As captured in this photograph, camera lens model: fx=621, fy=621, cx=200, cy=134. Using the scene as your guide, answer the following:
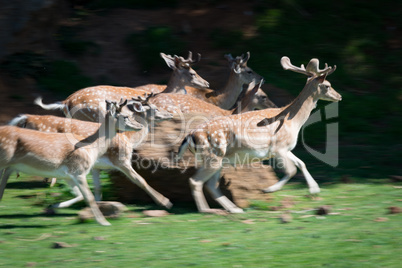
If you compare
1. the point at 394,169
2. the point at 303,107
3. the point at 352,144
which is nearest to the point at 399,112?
the point at 352,144

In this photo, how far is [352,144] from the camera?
1109 centimetres

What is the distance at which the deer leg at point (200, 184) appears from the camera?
300 inches

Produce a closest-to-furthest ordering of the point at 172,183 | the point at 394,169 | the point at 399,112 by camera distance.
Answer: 1. the point at 172,183
2. the point at 394,169
3. the point at 399,112

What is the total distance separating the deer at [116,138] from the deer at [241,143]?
597 mm

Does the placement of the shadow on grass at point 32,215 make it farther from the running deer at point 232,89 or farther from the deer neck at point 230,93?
the deer neck at point 230,93

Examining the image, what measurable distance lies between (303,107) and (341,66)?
5526mm

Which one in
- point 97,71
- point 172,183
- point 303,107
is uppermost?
point 97,71

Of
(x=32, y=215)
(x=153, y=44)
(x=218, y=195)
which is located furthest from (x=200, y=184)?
(x=153, y=44)

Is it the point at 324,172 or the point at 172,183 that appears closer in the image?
the point at 172,183

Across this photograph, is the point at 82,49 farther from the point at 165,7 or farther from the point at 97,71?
the point at 165,7

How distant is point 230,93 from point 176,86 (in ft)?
3.55

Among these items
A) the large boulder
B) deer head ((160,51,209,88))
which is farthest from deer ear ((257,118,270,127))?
deer head ((160,51,209,88))

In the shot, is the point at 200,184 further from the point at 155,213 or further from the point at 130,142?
the point at 130,142

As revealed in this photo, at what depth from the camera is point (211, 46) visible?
594 inches
